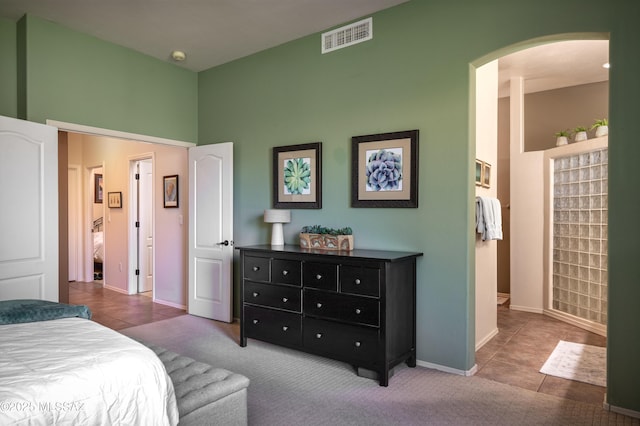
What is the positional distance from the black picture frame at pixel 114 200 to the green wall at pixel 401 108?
2.30 meters

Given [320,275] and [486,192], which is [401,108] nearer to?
[486,192]

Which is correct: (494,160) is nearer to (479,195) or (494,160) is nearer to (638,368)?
(479,195)

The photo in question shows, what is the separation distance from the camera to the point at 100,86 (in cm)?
416

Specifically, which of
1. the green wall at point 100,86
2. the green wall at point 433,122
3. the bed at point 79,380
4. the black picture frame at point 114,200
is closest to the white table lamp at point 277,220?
the green wall at point 433,122

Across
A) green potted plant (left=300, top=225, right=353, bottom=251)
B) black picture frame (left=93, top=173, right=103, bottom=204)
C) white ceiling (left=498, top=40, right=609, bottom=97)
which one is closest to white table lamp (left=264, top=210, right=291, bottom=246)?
green potted plant (left=300, top=225, right=353, bottom=251)

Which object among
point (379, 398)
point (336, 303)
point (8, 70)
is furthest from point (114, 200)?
point (379, 398)

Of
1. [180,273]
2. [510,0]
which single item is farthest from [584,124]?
[180,273]

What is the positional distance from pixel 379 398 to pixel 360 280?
81 centimetres

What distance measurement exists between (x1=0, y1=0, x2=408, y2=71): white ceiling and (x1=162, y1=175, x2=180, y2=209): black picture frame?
5.66ft

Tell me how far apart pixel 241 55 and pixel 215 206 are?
1.73m

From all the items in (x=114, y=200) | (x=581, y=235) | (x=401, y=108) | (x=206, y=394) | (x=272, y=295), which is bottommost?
(x=206, y=394)

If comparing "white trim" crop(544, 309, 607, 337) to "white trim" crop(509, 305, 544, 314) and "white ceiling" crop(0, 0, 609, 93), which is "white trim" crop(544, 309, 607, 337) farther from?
"white ceiling" crop(0, 0, 609, 93)

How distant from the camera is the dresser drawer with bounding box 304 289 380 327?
300 centimetres

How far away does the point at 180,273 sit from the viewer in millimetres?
5461
